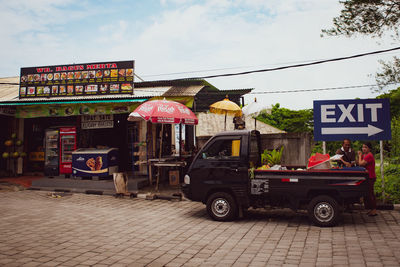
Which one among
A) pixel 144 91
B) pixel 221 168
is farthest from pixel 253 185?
pixel 144 91

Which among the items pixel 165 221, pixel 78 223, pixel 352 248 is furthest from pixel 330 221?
pixel 78 223

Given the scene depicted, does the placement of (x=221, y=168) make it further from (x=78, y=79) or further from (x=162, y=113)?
(x=78, y=79)

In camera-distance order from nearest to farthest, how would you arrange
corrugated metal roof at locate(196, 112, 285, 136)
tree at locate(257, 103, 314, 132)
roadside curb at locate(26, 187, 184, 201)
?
roadside curb at locate(26, 187, 184, 201) → corrugated metal roof at locate(196, 112, 285, 136) → tree at locate(257, 103, 314, 132)

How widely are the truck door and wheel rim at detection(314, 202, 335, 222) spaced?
162cm

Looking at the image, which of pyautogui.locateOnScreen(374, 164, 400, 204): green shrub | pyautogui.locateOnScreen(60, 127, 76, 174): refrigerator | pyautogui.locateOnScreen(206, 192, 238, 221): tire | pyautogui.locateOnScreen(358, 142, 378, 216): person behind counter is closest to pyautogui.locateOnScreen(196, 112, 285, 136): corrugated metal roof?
pyautogui.locateOnScreen(60, 127, 76, 174): refrigerator

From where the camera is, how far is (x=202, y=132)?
17797 mm

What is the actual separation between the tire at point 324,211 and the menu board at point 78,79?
349 inches

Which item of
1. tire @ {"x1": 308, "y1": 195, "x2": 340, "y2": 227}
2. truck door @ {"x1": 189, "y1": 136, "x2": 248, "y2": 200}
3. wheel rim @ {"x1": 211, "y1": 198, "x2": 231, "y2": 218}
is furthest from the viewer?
wheel rim @ {"x1": 211, "y1": 198, "x2": 231, "y2": 218}

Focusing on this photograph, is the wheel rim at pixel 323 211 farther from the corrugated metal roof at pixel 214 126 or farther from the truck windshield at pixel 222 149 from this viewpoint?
the corrugated metal roof at pixel 214 126

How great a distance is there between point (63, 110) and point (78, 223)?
740 cm

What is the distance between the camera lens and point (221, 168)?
7.59 m

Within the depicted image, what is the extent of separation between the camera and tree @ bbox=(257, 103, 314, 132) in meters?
34.0

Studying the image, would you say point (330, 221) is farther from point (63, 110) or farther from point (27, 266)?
point (63, 110)

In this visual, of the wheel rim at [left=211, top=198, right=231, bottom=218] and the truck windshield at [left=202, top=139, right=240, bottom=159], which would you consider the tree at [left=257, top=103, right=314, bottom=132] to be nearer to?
the truck windshield at [left=202, top=139, right=240, bottom=159]
